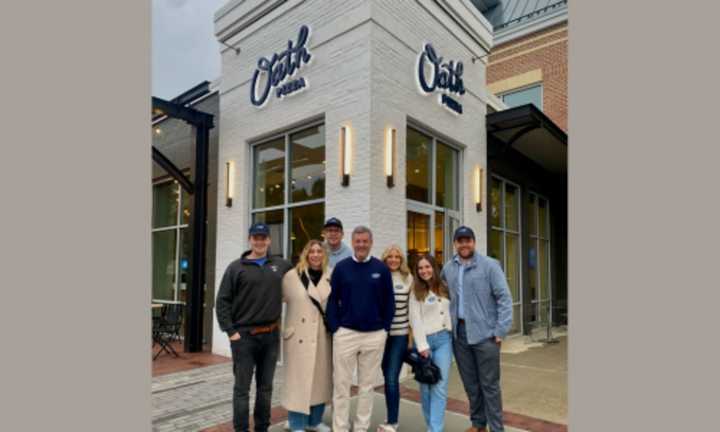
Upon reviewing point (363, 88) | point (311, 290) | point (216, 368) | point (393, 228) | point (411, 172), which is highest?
point (363, 88)

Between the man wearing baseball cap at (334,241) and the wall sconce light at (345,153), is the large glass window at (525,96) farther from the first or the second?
the man wearing baseball cap at (334,241)

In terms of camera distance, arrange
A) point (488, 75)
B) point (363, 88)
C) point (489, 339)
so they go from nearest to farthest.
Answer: point (489, 339) → point (363, 88) → point (488, 75)

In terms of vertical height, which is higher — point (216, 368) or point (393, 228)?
point (393, 228)

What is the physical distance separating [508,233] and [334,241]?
706 centimetres

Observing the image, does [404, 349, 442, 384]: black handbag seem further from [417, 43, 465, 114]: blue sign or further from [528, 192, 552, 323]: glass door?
[528, 192, 552, 323]: glass door

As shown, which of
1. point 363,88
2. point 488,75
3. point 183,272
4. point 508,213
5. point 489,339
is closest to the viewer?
point 489,339

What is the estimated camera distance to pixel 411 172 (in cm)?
709

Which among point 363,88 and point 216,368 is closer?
point 363,88

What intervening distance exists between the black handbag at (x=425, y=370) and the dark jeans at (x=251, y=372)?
1233mm

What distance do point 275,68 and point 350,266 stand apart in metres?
4.50

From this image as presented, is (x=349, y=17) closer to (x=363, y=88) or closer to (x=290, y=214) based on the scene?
(x=363, y=88)

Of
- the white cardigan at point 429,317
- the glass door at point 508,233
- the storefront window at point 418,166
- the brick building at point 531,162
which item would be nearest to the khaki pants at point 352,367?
the white cardigan at point 429,317

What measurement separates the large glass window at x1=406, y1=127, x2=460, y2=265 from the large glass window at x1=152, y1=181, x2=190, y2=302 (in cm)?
511

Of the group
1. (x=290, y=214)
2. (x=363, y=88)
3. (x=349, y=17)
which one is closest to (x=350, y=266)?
(x=363, y=88)
